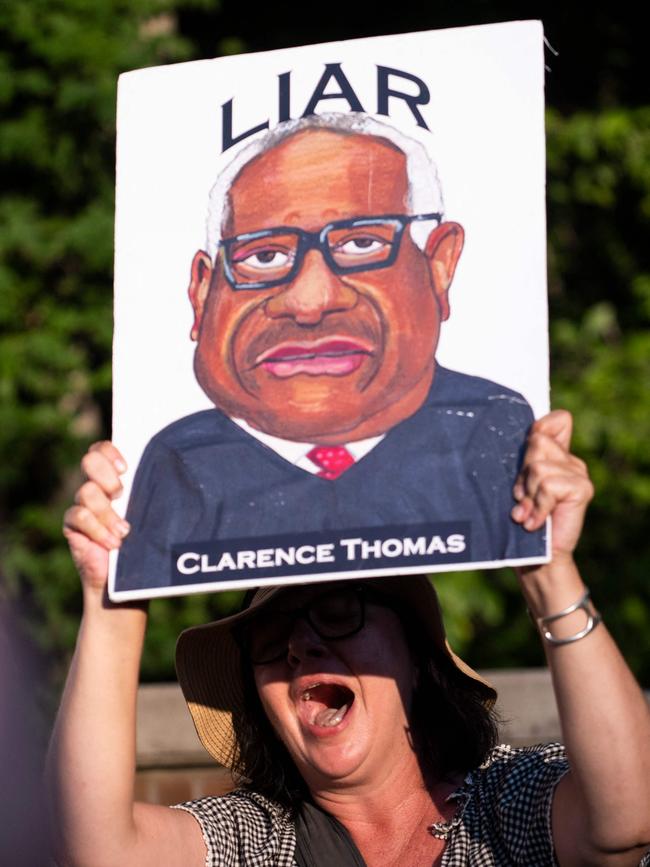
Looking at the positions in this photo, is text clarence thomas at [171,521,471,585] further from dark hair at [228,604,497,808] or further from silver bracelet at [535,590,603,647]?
dark hair at [228,604,497,808]

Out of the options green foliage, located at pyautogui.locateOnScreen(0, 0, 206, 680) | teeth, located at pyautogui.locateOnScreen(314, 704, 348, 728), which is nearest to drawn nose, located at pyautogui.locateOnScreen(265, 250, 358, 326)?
teeth, located at pyautogui.locateOnScreen(314, 704, 348, 728)

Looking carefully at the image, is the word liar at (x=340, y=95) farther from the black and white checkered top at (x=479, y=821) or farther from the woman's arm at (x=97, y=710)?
the black and white checkered top at (x=479, y=821)

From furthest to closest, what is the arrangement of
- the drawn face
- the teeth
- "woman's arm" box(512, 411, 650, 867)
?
1. the teeth
2. the drawn face
3. "woman's arm" box(512, 411, 650, 867)

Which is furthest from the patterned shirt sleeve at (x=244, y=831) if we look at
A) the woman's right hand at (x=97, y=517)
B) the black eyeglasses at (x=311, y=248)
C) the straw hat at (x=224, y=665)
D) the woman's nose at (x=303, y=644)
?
the black eyeglasses at (x=311, y=248)

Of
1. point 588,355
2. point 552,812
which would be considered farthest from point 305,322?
point 588,355

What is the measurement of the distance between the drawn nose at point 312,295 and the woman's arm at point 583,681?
0.34m

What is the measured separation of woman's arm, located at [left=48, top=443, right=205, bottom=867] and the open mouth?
12.5 inches

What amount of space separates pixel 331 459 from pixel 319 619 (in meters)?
0.43

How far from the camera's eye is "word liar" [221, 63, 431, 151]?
192 cm

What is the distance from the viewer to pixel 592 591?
16.9 ft

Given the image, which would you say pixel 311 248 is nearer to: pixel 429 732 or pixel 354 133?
pixel 354 133

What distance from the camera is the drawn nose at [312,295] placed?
1.91 metres

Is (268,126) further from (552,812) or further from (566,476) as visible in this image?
(552,812)

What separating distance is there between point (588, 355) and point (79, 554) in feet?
12.3
